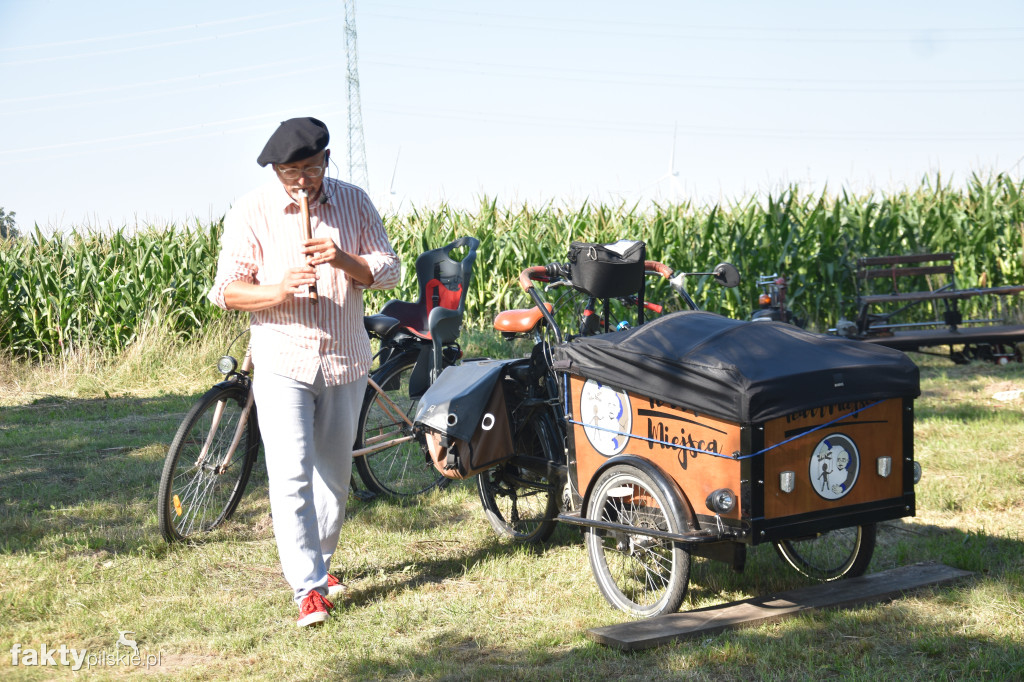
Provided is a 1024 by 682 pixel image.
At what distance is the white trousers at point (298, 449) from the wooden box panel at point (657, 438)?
0.98 metres

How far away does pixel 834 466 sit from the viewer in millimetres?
3627

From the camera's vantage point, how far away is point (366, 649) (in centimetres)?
367

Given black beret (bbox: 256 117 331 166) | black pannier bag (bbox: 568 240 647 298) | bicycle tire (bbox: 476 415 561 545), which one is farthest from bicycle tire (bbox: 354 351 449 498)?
black beret (bbox: 256 117 331 166)

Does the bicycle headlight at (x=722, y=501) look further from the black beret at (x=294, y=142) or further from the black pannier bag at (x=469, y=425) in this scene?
the black beret at (x=294, y=142)

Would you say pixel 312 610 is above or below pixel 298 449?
below

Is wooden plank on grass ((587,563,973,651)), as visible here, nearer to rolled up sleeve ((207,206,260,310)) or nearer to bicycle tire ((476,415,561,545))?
bicycle tire ((476,415,561,545))

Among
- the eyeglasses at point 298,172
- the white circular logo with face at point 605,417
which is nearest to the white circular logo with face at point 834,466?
the white circular logo with face at point 605,417

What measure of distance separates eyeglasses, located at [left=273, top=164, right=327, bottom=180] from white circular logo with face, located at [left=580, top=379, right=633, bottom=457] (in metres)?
1.41

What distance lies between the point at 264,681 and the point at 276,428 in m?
0.99

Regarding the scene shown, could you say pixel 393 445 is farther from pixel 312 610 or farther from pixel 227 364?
pixel 312 610

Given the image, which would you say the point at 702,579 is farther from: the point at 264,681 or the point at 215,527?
the point at 215,527

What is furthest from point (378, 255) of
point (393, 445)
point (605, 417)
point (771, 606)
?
point (771, 606)

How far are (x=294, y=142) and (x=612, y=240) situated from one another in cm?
1001

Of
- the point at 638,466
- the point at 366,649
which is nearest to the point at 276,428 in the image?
the point at 366,649
